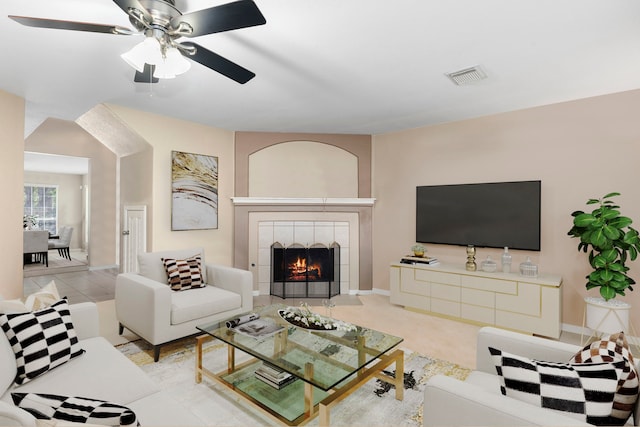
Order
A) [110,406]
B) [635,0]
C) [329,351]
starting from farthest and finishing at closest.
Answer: [329,351], [635,0], [110,406]

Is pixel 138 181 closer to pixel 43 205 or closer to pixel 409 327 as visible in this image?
pixel 409 327

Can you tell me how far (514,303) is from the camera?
336cm

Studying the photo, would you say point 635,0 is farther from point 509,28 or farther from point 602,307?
point 602,307

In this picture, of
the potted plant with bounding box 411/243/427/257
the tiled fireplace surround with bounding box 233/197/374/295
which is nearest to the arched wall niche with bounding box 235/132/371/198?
the tiled fireplace surround with bounding box 233/197/374/295

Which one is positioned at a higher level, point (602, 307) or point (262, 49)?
point (262, 49)

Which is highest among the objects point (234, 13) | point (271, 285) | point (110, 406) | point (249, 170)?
point (234, 13)

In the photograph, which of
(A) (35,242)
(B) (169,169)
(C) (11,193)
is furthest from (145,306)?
(A) (35,242)

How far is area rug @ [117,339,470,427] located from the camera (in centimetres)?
194

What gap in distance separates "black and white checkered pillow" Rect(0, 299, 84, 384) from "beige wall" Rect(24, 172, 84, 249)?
9650mm

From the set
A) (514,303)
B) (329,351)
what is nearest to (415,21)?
(329,351)

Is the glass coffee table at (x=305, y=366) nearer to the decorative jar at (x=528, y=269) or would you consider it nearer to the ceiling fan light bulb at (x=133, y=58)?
the ceiling fan light bulb at (x=133, y=58)

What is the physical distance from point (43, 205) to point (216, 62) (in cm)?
1059

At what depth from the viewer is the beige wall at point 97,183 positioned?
612 centimetres

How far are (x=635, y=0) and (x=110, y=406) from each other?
3.22 meters
